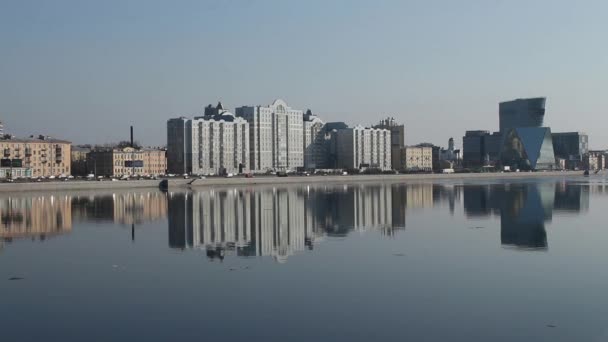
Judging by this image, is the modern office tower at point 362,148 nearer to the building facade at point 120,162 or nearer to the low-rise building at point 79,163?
the building facade at point 120,162

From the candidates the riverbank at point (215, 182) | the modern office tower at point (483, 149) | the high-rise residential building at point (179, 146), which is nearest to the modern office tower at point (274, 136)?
the high-rise residential building at point (179, 146)

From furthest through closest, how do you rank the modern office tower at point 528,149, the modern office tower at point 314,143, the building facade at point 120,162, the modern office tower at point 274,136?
1. the modern office tower at point 528,149
2. the modern office tower at point 314,143
3. the modern office tower at point 274,136
4. the building facade at point 120,162

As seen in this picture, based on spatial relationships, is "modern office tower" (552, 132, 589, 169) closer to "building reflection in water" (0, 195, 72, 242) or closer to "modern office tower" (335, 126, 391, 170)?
"modern office tower" (335, 126, 391, 170)

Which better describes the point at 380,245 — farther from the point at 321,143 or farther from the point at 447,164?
the point at 447,164

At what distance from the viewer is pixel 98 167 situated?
10469cm

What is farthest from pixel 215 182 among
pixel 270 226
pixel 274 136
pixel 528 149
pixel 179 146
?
pixel 528 149

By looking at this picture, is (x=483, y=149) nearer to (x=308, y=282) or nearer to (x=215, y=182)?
(x=215, y=182)

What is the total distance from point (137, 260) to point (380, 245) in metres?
7.53

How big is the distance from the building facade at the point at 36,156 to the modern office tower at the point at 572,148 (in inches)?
5659

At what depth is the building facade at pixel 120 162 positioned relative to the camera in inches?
4045

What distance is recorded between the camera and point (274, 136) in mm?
127375

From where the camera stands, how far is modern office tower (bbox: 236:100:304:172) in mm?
124562

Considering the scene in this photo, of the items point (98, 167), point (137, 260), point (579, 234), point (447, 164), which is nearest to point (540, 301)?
point (137, 260)

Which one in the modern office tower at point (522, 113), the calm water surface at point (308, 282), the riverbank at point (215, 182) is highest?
the modern office tower at point (522, 113)
